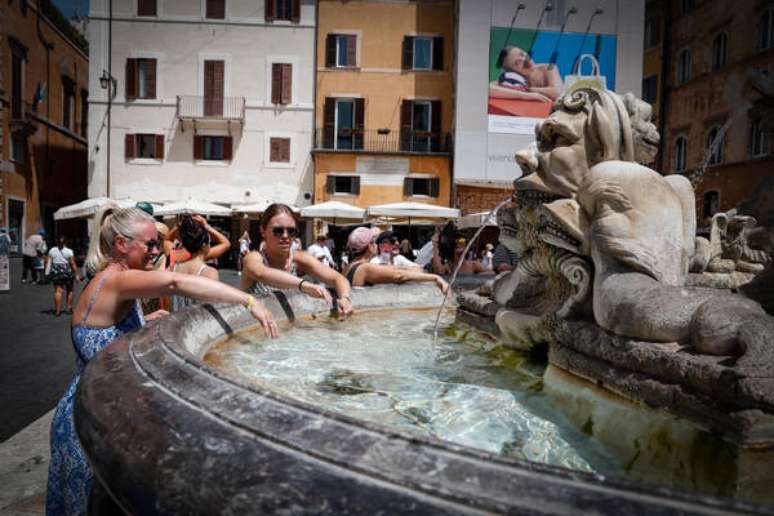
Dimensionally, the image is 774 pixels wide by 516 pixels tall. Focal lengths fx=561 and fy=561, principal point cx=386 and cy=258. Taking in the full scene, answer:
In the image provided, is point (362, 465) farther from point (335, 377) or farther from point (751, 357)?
point (335, 377)

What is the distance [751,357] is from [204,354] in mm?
1851

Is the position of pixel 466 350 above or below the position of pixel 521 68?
below

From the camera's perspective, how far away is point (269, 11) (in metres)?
24.9

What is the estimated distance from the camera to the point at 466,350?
2.96m

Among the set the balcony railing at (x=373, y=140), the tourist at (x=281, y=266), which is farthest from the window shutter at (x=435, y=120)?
the tourist at (x=281, y=266)

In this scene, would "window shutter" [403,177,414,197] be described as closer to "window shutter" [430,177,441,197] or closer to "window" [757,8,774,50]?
"window shutter" [430,177,441,197]

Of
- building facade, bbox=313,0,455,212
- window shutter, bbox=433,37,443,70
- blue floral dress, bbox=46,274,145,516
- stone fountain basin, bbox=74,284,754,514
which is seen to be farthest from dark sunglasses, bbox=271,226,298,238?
window shutter, bbox=433,37,443,70

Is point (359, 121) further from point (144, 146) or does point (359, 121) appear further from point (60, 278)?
point (60, 278)

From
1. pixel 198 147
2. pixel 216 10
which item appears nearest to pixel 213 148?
pixel 198 147

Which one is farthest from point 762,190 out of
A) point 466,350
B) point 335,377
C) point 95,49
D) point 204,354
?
point 95,49

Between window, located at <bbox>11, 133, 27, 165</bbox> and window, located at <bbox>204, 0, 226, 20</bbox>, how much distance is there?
941cm

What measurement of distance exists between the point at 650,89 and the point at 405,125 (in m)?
12.8

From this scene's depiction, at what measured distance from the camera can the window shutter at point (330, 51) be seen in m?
25.1

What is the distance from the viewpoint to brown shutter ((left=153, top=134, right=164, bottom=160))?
24.5 meters
